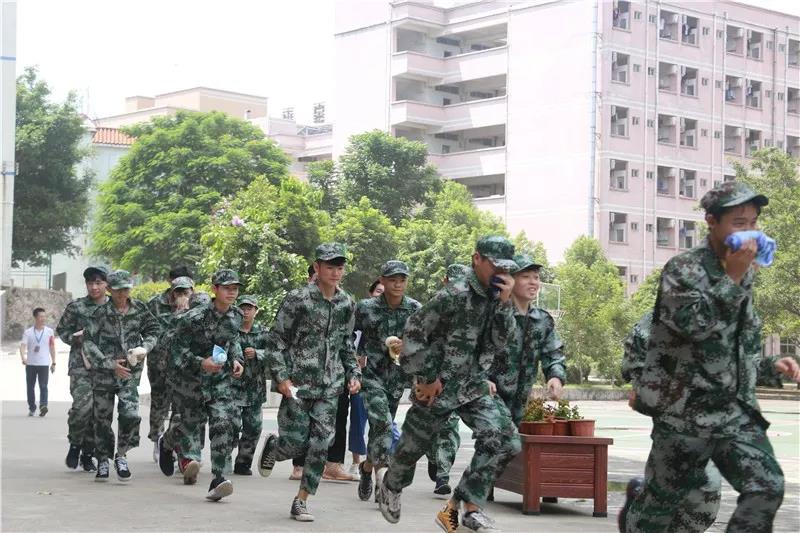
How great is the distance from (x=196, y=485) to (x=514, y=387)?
3.83 meters

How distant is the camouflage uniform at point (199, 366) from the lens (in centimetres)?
1283

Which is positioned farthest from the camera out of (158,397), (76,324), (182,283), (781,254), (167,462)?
(781,254)

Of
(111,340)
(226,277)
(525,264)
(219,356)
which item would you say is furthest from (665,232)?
(525,264)

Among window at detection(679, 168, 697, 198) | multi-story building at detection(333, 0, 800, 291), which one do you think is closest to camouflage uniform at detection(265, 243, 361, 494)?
multi-story building at detection(333, 0, 800, 291)

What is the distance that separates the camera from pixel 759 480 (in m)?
6.80

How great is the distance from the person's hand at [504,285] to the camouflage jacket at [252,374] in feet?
21.1

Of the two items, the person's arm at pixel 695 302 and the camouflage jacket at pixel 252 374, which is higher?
the person's arm at pixel 695 302

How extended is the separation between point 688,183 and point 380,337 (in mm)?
67506

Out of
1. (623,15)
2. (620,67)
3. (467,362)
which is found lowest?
(467,362)

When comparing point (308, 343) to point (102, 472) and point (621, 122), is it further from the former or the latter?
point (621, 122)

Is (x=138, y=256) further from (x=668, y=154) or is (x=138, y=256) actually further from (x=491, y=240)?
(x=491, y=240)

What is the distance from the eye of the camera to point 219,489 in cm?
1161

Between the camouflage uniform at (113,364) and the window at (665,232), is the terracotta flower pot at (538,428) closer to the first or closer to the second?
the camouflage uniform at (113,364)

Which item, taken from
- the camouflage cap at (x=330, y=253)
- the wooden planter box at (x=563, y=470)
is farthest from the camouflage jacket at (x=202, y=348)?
the wooden planter box at (x=563, y=470)
